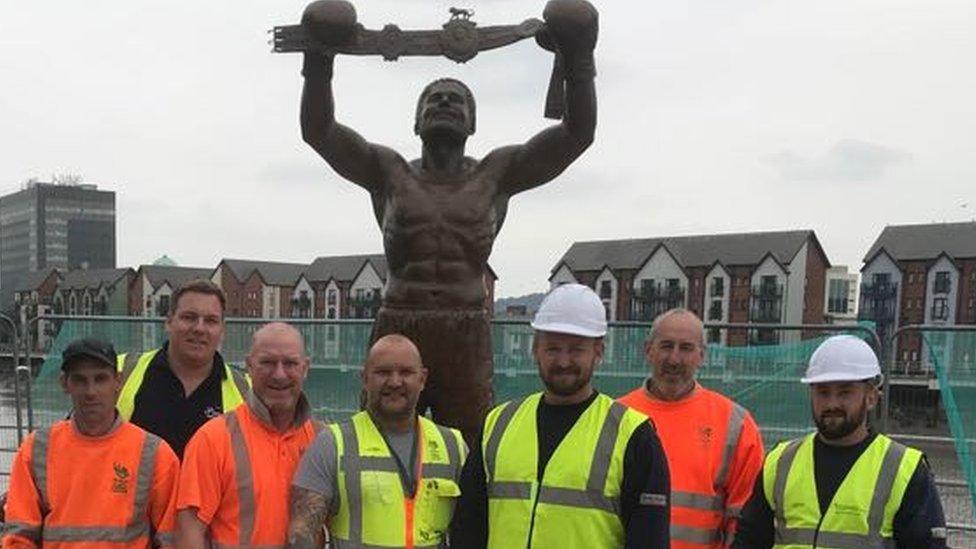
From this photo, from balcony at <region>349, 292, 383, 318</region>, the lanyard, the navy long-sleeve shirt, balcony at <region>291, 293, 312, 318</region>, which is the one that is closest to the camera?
the navy long-sleeve shirt

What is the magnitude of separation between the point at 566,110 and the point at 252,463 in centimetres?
208

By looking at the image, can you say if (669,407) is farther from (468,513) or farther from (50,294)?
(50,294)

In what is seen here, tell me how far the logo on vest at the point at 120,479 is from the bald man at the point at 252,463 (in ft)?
0.83

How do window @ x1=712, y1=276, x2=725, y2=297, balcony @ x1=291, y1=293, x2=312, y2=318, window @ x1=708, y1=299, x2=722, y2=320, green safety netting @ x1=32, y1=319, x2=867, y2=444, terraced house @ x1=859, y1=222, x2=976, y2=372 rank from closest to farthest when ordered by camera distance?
green safety netting @ x1=32, y1=319, x2=867, y2=444
terraced house @ x1=859, y1=222, x2=976, y2=372
window @ x1=708, y1=299, x2=722, y2=320
window @ x1=712, y1=276, x2=725, y2=297
balcony @ x1=291, y1=293, x2=312, y2=318

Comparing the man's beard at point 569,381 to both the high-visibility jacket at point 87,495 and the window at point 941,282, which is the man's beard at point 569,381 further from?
the window at point 941,282

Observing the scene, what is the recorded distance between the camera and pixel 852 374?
2.84m

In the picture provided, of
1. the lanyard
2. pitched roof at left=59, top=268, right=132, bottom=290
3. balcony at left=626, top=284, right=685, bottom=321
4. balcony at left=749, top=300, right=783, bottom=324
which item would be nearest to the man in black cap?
the lanyard

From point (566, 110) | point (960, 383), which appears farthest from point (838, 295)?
point (566, 110)

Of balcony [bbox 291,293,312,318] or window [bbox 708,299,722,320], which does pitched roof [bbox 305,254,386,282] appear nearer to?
balcony [bbox 291,293,312,318]

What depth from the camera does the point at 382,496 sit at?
109 inches

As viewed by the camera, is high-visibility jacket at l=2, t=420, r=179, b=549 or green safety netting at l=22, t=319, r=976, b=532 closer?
high-visibility jacket at l=2, t=420, r=179, b=549

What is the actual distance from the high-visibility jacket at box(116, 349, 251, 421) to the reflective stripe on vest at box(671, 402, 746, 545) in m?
1.73

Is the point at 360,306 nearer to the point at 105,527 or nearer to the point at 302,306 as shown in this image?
the point at 302,306

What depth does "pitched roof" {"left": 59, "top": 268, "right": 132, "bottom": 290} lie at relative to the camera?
64.6 meters
